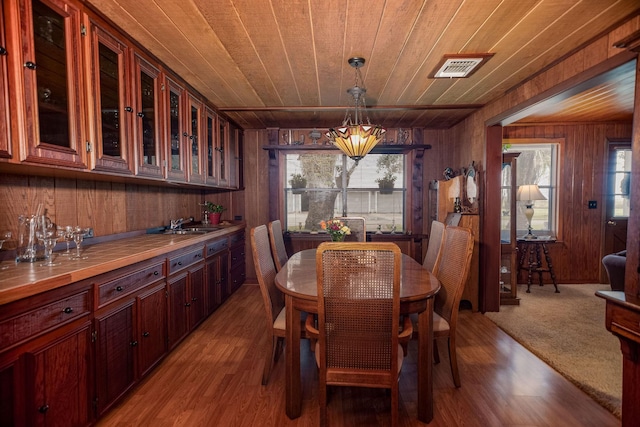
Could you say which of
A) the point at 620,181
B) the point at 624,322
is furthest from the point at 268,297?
the point at 620,181

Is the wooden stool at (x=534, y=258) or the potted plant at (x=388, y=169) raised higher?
the potted plant at (x=388, y=169)

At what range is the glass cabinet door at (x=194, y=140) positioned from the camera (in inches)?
125

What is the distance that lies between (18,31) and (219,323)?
2736mm

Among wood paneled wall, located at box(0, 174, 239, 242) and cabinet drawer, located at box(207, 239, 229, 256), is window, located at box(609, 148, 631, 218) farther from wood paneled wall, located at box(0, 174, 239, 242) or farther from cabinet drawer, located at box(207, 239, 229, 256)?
wood paneled wall, located at box(0, 174, 239, 242)

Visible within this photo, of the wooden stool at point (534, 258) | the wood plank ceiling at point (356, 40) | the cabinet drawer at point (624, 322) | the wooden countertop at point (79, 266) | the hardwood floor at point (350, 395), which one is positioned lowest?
the hardwood floor at point (350, 395)

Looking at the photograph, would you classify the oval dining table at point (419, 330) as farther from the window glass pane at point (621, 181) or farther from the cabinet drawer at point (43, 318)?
the window glass pane at point (621, 181)

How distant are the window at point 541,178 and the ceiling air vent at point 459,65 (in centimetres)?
252

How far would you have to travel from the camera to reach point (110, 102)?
2068 millimetres

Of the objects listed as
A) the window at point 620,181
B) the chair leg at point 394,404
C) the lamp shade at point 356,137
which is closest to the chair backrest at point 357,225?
the lamp shade at point 356,137

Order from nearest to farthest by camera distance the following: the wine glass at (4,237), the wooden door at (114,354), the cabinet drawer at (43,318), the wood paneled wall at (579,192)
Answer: the cabinet drawer at (43,318) < the wine glass at (4,237) < the wooden door at (114,354) < the wood paneled wall at (579,192)

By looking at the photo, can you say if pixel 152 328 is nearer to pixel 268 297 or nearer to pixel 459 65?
pixel 268 297

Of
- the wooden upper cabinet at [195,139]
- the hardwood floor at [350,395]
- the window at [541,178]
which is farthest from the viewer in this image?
the window at [541,178]

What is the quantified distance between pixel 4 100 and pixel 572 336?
4.42 m

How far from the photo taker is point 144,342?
218 cm
